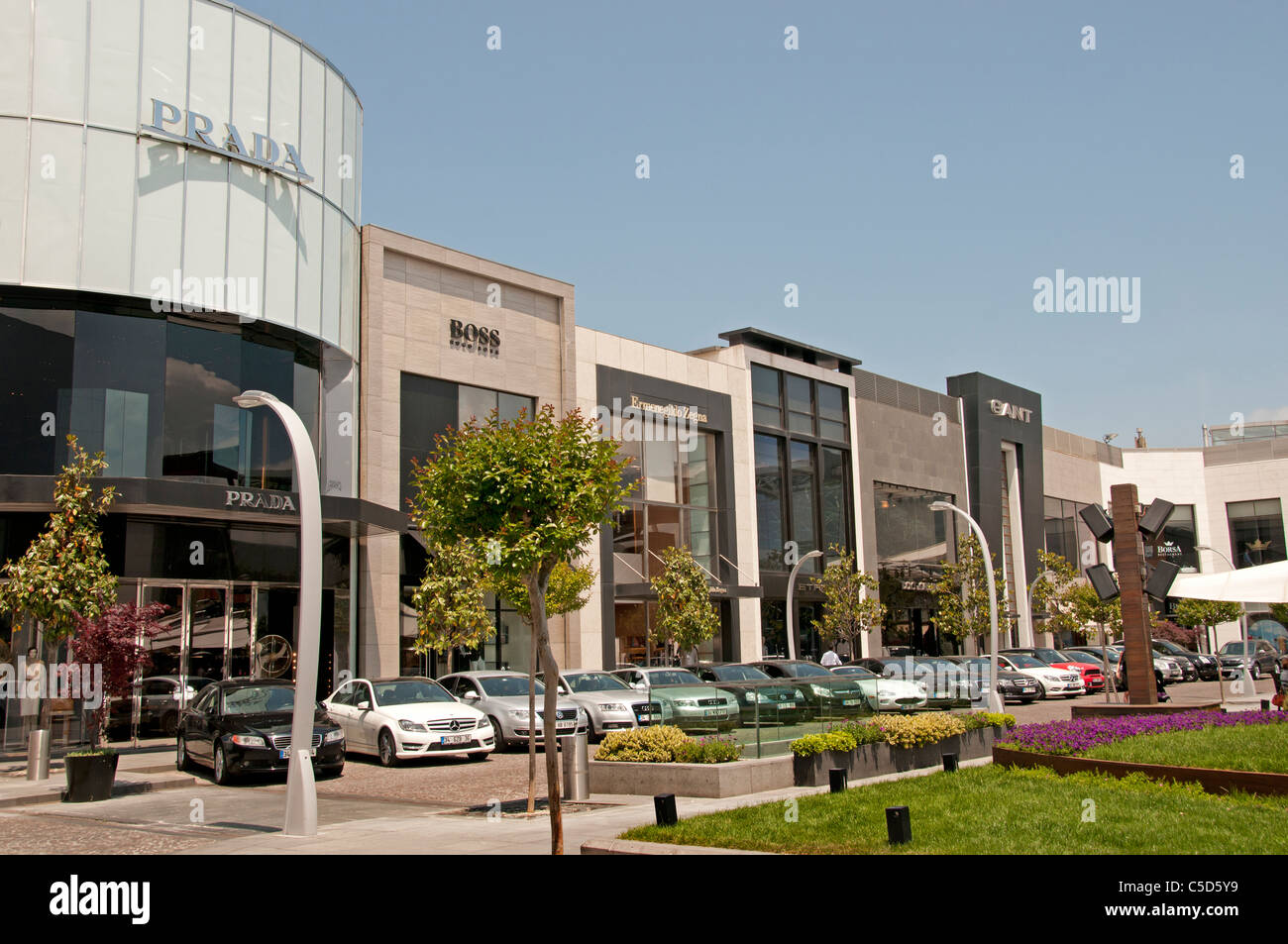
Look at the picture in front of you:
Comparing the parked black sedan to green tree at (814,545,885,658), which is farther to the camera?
green tree at (814,545,885,658)

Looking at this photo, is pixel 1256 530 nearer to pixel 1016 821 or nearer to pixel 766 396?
pixel 766 396

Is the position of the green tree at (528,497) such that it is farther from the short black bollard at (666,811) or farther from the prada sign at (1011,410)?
the prada sign at (1011,410)

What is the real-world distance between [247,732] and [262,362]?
11.7 m

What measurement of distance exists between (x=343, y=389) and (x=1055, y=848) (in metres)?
24.2

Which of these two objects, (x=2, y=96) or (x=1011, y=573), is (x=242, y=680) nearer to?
(x=2, y=96)

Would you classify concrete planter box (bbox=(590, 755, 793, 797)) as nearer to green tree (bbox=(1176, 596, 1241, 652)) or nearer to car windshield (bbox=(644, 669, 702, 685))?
car windshield (bbox=(644, 669, 702, 685))

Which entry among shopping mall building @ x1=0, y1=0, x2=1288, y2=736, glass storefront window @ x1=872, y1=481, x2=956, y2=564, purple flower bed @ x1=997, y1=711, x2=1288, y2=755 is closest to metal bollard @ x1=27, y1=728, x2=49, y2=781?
shopping mall building @ x1=0, y1=0, x2=1288, y2=736

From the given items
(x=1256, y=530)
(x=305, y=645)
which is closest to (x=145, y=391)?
(x=305, y=645)

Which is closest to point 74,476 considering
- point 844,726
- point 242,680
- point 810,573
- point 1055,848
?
point 242,680

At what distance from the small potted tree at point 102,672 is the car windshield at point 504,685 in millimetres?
7099

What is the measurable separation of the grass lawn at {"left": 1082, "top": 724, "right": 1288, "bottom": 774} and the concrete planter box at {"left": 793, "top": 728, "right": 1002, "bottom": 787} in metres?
2.81

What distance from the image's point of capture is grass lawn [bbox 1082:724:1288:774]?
11.4 metres

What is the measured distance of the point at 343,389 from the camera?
95.8ft

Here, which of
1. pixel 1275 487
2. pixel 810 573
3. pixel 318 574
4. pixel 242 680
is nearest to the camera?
pixel 318 574
